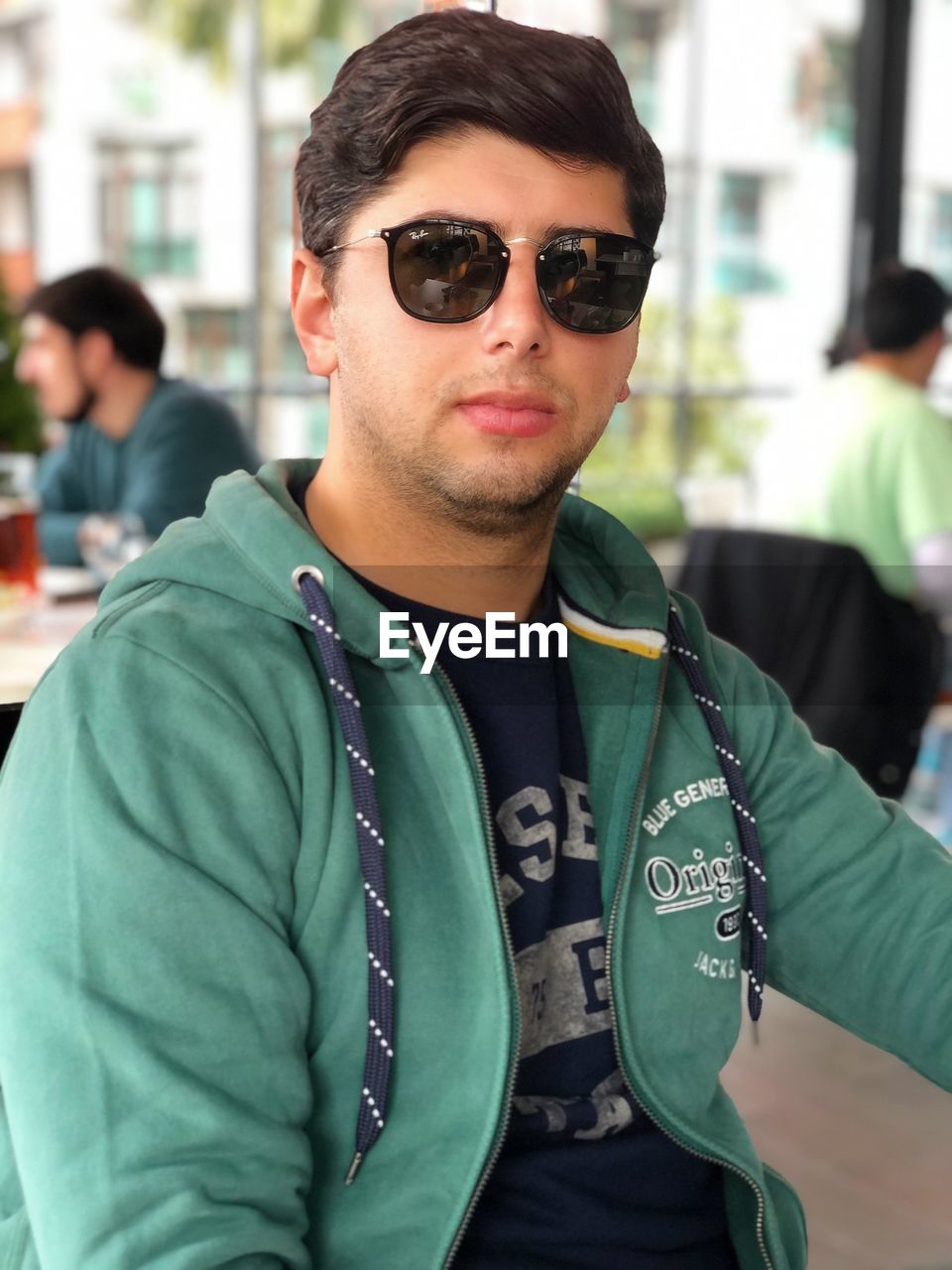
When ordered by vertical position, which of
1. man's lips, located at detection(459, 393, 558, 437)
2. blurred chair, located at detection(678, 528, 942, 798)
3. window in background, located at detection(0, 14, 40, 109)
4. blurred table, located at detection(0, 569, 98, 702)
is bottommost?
blurred chair, located at detection(678, 528, 942, 798)

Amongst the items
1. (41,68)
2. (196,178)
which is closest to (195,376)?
(196,178)

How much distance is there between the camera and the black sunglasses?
94cm

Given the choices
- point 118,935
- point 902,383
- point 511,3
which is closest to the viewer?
point 118,935

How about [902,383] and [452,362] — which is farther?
[902,383]

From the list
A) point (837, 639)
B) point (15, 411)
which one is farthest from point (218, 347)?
point (837, 639)

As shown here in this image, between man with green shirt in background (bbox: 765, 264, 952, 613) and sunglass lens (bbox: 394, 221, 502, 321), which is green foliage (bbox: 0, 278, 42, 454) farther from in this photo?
sunglass lens (bbox: 394, 221, 502, 321)

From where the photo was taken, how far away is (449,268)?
935 mm

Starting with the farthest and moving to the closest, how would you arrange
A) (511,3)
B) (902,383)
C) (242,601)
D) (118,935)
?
(902,383) → (511,3) → (242,601) → (118,935)

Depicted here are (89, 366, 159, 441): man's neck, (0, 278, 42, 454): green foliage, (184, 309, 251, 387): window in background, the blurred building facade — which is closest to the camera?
(89, 366, 159, 441): man's neck

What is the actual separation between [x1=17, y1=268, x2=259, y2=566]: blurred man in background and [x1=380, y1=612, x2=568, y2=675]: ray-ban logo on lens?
1911 mm

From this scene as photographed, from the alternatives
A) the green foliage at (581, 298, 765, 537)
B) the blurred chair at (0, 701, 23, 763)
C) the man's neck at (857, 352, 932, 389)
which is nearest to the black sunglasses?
the blurred chair at (0, 701, 23, 763)

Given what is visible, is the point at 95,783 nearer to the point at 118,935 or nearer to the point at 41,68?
the point at 118,935

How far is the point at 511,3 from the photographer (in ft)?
3.45

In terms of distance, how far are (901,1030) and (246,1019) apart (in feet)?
1.70
